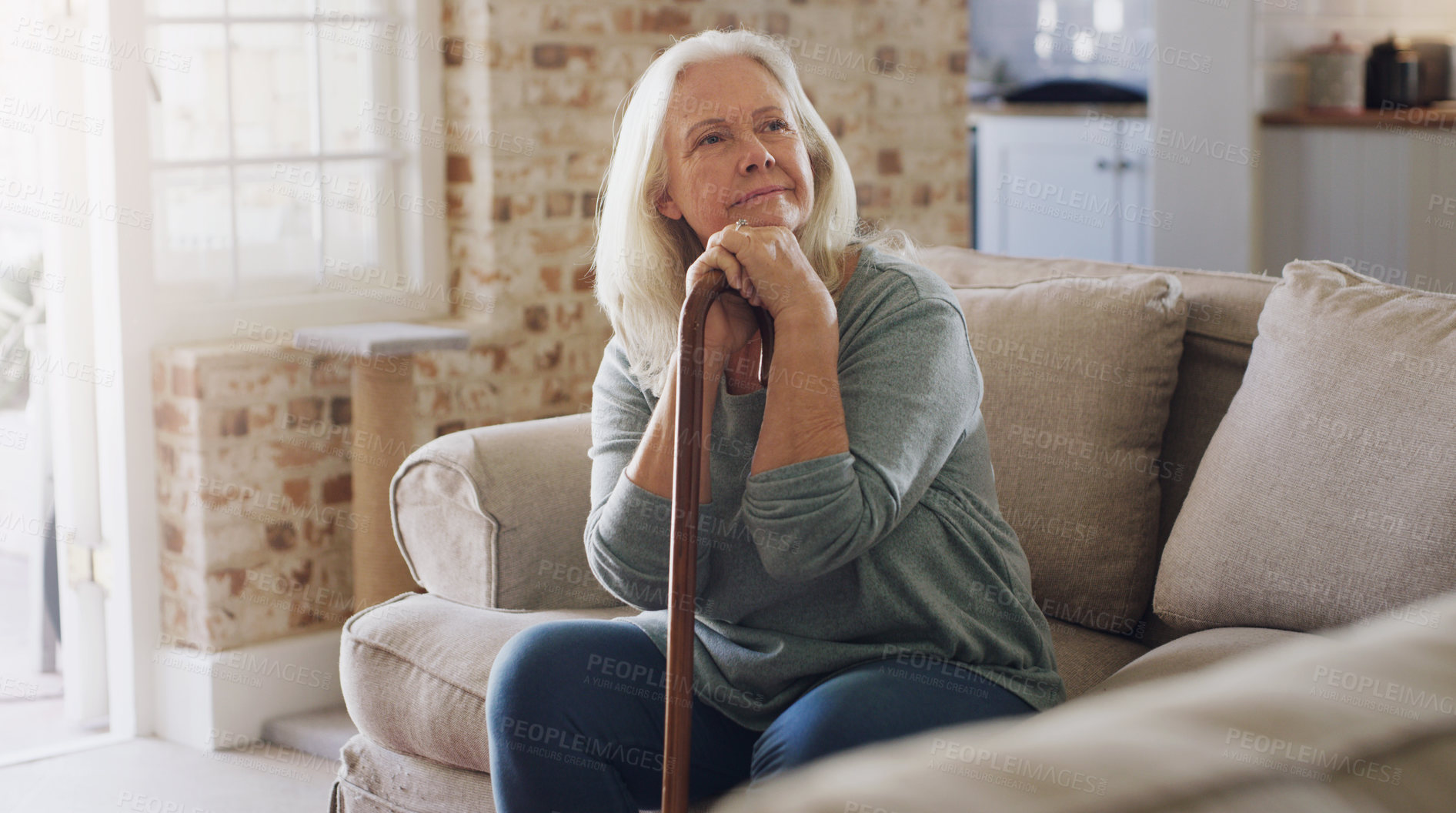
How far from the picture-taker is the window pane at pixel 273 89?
2.77m

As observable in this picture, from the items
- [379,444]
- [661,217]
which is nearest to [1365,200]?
[379,444]

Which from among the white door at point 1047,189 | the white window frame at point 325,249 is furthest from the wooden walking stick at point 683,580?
the white door at point 1047,189

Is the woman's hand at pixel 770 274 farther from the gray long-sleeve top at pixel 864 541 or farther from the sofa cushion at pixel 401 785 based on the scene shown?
the sofa cushion at pixel 401 785

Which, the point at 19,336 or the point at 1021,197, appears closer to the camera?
the point at 19,336

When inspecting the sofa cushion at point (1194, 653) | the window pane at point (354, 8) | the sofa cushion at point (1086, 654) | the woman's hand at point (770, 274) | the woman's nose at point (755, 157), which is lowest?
the sofa cushion at point (1086, 654)

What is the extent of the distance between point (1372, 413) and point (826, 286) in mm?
634

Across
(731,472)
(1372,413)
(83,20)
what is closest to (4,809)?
(83,20)

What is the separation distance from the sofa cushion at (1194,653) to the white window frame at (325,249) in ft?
5.84

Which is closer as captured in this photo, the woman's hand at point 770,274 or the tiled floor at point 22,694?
the woman's hand at point 770,274

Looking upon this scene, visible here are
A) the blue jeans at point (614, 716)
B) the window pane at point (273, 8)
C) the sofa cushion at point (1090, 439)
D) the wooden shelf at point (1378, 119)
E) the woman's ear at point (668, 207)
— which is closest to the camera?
the blue jeans at point (614, 716)

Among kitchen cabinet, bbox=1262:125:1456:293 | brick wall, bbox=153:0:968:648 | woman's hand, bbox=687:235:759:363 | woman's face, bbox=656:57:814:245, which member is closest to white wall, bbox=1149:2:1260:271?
kitchen cabinet, bbox=1262:125:1456:293

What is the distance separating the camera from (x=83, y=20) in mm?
2646

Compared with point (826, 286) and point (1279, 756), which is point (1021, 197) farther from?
point (1279, 756)

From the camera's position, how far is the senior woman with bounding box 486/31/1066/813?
142 centimetres
